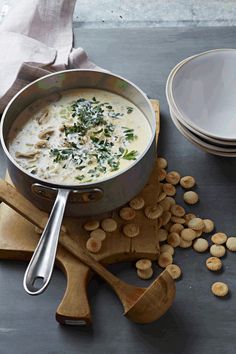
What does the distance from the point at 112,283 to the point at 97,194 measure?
11 cm

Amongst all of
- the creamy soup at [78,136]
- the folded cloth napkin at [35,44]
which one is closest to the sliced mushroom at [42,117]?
the creamy soup at [78,136]

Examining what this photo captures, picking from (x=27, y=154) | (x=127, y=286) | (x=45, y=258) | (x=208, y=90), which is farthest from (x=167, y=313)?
(x=208, y=90)

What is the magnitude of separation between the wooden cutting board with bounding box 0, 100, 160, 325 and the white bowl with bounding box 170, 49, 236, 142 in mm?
174

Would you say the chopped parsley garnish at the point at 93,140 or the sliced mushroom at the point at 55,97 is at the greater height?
the sliced mushroom at the point at 55,97

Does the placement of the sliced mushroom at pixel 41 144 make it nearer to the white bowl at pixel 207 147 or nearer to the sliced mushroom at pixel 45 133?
the sliced mushroom at pixel 45 133

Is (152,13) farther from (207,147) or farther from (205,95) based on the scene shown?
(207,147)

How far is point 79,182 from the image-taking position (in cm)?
77

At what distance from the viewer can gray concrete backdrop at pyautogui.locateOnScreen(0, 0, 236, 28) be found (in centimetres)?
123

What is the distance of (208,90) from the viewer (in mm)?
961

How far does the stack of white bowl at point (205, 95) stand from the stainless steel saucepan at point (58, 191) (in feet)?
0.23

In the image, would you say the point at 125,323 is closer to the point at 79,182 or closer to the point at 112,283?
the point at 112,283

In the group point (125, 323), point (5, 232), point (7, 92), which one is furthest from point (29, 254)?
point (7, 92)

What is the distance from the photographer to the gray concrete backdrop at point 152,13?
123cm

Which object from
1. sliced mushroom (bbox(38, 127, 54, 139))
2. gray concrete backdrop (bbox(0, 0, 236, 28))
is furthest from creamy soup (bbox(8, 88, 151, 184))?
gray concrete backdrop (bbox(0, 0, 236, 28))
